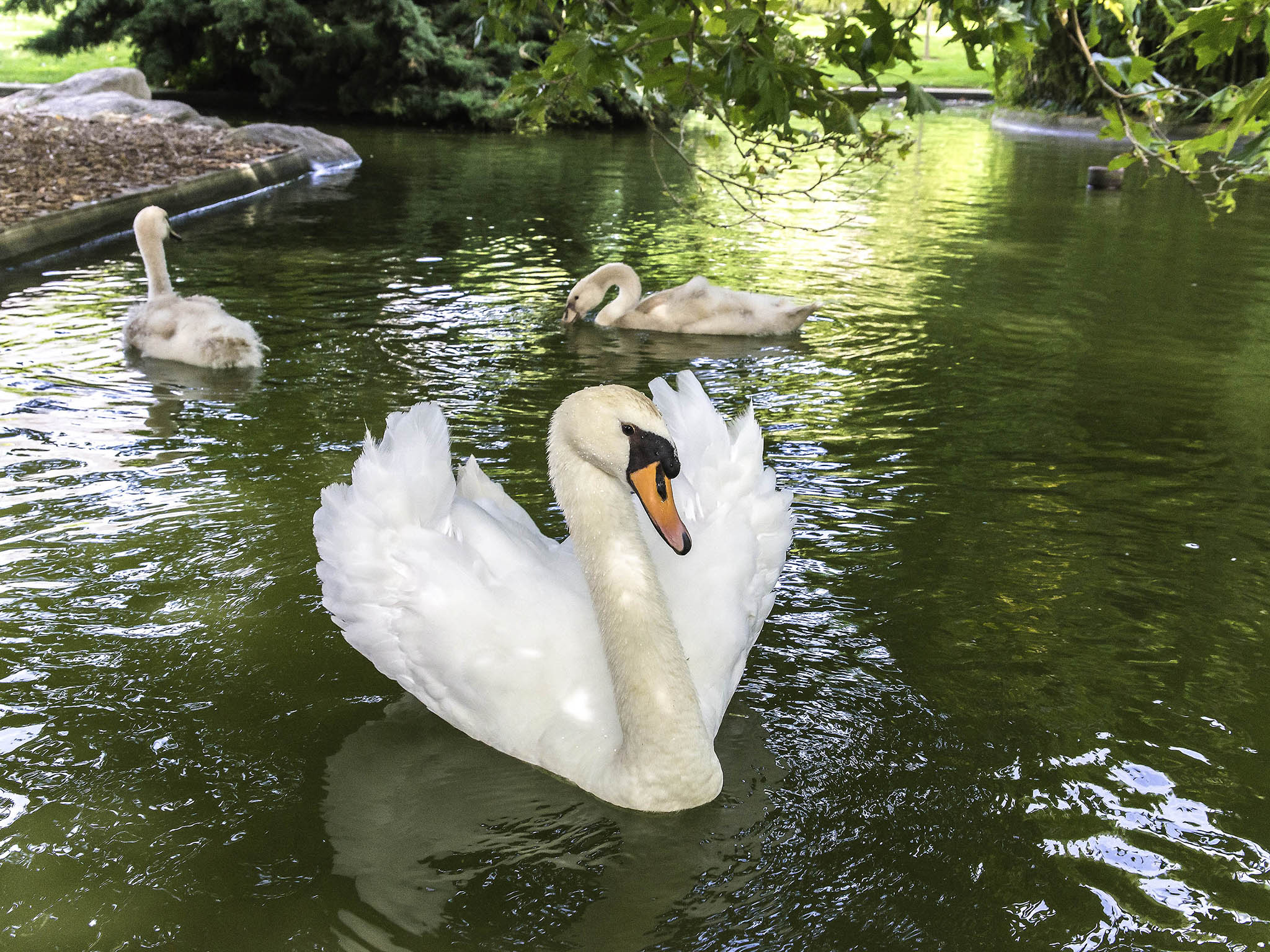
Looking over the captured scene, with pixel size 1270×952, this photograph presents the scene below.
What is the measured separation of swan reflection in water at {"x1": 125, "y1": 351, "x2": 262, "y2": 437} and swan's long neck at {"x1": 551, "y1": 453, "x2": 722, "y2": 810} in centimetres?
428

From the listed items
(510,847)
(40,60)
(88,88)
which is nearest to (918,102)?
(510,847)

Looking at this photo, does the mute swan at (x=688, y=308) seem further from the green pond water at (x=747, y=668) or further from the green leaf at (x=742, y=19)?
the green leaf at (x=742, y=19)

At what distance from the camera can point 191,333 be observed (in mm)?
8406

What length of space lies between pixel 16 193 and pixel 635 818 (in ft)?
40.7

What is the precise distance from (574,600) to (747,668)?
91 cm

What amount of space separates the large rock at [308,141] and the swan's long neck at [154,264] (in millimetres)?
12401

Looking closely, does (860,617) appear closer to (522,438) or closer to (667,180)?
(522,438)

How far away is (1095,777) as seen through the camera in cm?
399

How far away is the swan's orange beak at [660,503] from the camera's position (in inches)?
139

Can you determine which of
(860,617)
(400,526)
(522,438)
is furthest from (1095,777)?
(522,438)

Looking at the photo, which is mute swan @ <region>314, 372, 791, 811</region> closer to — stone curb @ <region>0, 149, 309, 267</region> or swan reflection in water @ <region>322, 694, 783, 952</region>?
swan reflection in water @ <region>322, 694, 783, 952</region>

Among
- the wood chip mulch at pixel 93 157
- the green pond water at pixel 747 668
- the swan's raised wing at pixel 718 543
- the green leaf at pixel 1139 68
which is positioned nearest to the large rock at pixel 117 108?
the wood chip mulch at pixel 93 157

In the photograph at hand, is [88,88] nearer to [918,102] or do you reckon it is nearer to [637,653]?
[918,102]

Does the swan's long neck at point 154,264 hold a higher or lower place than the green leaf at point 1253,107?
lower
